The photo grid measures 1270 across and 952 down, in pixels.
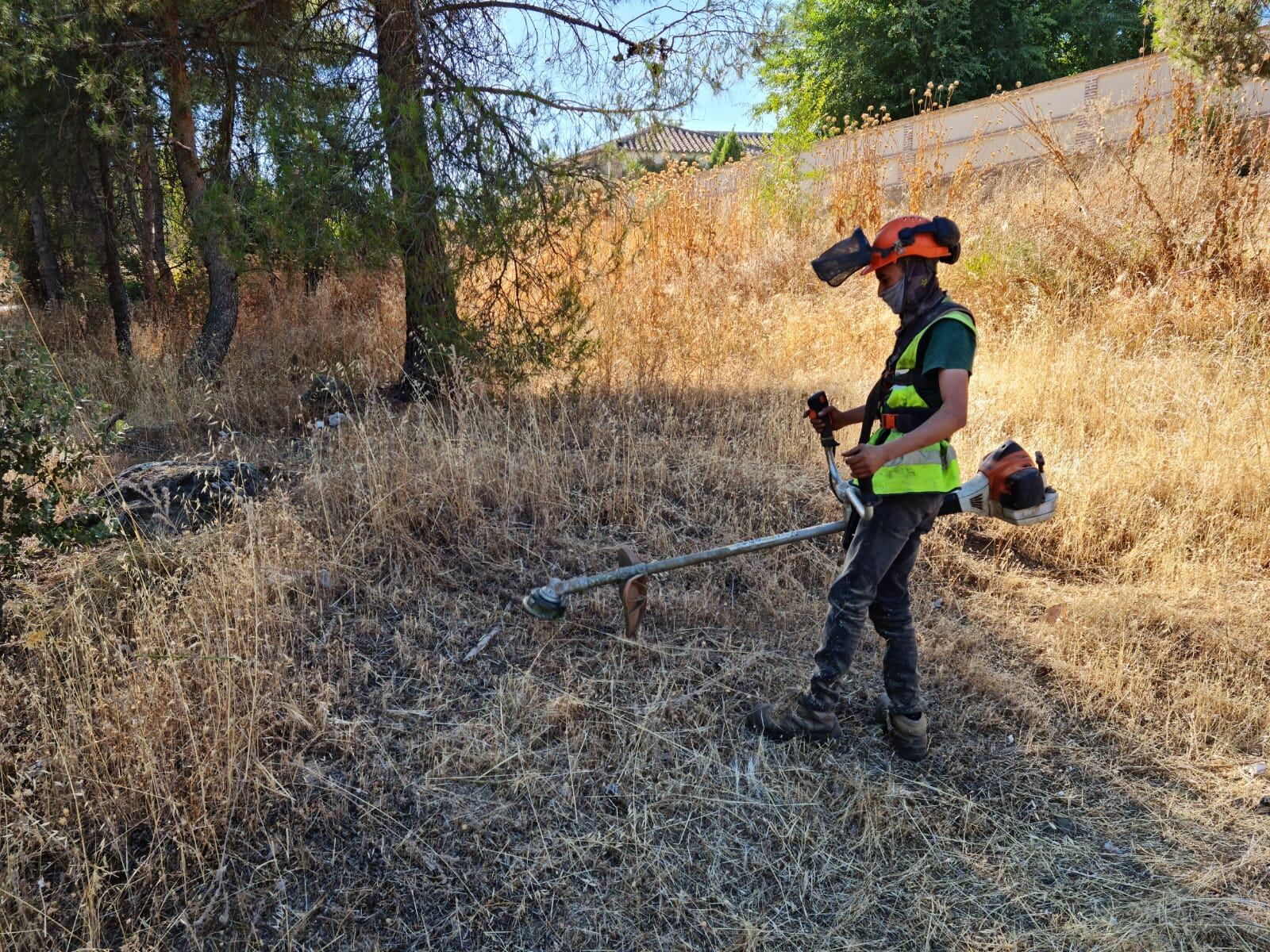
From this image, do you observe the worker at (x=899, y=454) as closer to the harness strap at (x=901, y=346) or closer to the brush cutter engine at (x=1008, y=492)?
the harness strap at (x=901, y=346)

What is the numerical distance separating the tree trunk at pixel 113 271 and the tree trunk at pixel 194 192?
154 centimetres

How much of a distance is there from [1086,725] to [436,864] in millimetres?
2640

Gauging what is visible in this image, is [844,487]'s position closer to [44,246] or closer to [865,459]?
[865,459]

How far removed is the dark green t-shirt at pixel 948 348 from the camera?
2.58m

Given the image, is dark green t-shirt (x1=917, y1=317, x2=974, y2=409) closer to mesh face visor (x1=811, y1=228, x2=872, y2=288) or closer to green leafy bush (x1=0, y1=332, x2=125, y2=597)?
mesh face visor (x1=811, y1=228, x2=872, y2=288)

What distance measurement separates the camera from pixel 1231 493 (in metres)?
4.67

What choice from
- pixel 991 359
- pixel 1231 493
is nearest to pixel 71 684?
pixel 1231 493

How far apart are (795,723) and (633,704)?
616 millimetres

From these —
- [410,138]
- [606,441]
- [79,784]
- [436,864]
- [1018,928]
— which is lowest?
[1018,928]

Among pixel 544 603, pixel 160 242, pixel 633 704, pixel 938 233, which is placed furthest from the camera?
pixel 160 242

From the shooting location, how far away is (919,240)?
2.66 m

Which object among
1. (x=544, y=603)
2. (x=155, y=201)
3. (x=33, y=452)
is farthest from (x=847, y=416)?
(x=155, y=201)

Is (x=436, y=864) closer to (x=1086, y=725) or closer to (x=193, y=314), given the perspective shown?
(x=1086, y=725)

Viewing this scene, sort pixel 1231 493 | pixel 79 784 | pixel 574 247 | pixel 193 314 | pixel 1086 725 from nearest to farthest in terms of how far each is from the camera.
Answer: pixel 79 784
pixel 1086 725
pixel 1231 493
pixel 574 247
pixel 193 314
